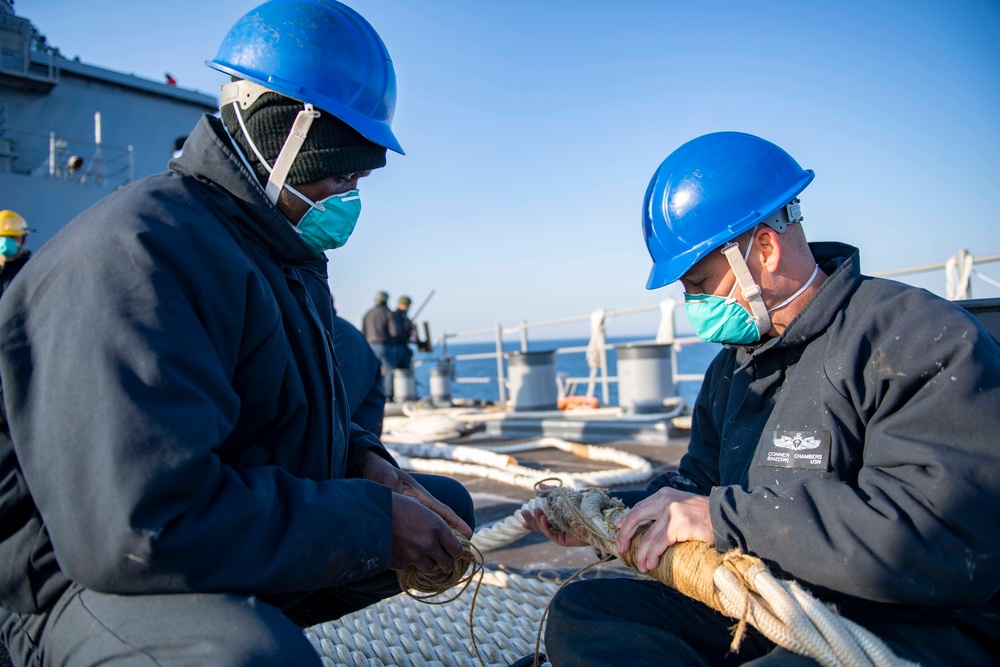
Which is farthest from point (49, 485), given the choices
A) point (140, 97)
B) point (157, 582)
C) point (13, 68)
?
point (140, 97)

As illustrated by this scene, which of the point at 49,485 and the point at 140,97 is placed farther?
the point at 140,97

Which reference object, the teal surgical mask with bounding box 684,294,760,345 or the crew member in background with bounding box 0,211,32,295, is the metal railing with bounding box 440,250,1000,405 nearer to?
the teal surgical mask with bounding box 684,294,760,345

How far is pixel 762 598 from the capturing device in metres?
1.29

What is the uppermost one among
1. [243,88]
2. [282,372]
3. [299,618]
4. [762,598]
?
[243,88]

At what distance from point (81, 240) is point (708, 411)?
1.62m

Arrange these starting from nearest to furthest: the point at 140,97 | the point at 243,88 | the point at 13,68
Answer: the point at 243,88 < the point at 13,68 < the point at 140,97

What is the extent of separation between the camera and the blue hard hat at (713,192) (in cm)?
176

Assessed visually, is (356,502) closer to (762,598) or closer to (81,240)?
(81,240)

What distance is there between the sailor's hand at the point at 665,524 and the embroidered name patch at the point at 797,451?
0.61 ft

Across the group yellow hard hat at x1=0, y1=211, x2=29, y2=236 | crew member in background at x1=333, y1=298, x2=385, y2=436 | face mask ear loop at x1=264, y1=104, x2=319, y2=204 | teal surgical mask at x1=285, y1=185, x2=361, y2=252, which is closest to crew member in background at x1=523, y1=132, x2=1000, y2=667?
teal surgical mask at x1=285, y1=185, x2=361, y2=252

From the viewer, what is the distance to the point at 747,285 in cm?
175

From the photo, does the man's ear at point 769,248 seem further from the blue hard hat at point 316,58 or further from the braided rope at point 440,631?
the braided rope at point 440,631

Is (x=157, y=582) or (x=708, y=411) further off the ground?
(x=708, y=411)

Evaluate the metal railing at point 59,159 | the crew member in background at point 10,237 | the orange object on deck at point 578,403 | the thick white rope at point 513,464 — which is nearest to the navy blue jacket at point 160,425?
the thick white rope at point 513,464
